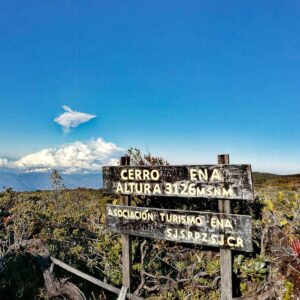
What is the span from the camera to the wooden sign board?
578 centimetres

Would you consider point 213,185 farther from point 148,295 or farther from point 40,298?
point 40,298

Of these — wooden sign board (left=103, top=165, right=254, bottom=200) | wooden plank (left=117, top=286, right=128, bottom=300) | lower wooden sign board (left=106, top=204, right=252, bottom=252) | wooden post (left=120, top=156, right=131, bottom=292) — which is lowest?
wooden plank (left=117, top=286, right=128, bottom=300)

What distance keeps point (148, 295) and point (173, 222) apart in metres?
2.51

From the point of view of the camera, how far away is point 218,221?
19.7ft

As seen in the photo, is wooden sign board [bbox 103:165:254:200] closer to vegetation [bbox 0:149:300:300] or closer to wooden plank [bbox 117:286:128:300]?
vegetation [bbox 0:149:300:300]

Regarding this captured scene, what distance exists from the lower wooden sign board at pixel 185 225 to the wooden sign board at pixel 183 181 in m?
0.34

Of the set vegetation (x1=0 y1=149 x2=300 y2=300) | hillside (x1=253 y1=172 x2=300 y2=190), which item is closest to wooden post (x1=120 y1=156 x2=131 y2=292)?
vegetation (x1=0 y1=149 x2=300 y2=300)

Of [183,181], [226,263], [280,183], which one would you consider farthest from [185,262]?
[280,183]

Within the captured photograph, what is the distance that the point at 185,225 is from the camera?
6379mm

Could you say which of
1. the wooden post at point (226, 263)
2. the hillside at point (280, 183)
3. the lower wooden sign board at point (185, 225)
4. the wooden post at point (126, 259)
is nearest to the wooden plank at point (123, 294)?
the wooden post at point (126, 259)

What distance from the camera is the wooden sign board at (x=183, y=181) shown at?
578cm

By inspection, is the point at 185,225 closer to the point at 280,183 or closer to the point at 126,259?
the point at 126,259

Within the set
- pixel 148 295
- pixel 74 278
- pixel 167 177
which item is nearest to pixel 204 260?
pixel 148 295

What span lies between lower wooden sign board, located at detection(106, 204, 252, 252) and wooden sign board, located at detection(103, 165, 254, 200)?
1.13 feet
